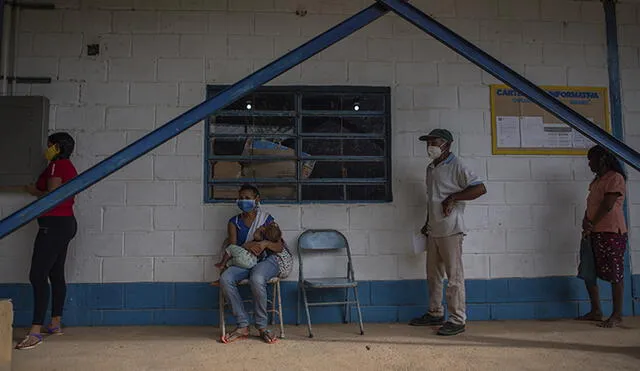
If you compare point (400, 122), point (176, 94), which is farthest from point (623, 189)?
point (176, 94)

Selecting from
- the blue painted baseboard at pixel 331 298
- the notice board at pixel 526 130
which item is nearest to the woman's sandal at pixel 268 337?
the blue painted baseboard at pixel 331 298

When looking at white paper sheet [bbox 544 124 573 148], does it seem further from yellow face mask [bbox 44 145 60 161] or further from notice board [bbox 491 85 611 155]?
yellow face mask [bbox 44 145 60 161]

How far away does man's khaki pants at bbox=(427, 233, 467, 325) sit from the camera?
162 inches

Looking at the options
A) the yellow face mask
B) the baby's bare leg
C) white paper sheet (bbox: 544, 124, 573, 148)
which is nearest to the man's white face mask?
white paper sheet (bbox: 544, 124, 573, 148)

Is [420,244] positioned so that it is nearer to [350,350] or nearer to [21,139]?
[350,350]

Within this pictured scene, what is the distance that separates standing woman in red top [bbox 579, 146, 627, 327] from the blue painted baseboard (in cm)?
36

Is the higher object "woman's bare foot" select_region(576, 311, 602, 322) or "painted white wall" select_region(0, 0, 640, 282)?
"painted white wall" select_region(0, 0, 640, 282)

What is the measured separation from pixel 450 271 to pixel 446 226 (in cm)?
36

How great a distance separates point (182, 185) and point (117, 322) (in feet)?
4.17

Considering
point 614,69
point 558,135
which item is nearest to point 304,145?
point 558,135

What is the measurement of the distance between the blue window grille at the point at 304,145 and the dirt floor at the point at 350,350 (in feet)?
3.97

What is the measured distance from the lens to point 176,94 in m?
4.62

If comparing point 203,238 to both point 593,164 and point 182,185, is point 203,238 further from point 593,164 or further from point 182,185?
point 593,164

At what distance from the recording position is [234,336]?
3.97m
